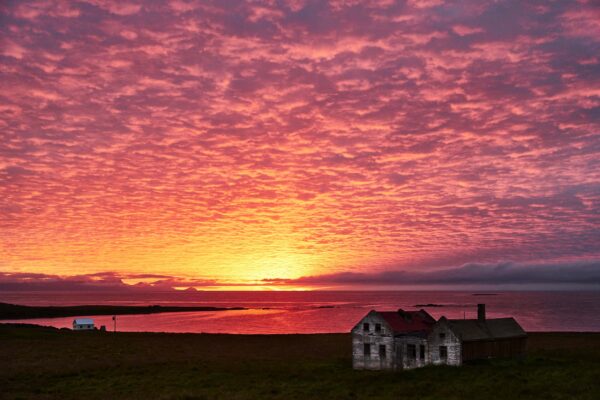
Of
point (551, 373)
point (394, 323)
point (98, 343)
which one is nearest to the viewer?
point (551, 373)

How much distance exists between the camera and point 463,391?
3556cm

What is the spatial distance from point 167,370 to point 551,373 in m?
32.4

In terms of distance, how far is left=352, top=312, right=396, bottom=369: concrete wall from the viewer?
50.4 m

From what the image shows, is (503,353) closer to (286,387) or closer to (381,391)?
(381,391)

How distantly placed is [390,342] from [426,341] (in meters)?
3.56

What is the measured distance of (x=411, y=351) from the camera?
163 feet

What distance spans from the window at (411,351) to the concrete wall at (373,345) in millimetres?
1328

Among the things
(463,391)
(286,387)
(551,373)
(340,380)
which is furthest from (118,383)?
(551,373)

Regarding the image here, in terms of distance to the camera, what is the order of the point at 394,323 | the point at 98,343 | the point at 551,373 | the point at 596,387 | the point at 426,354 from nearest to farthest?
the point at 596,387 < the point at 551,373 < the point at 426,354 < the point at 394,323 < the point at 98,343

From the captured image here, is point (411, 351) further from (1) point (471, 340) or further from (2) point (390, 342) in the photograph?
(1) point (471, 340)

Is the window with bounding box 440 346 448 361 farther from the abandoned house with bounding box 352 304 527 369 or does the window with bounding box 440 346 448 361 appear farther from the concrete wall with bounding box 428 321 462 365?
the concrete wall with bounding box 428 321 462 365

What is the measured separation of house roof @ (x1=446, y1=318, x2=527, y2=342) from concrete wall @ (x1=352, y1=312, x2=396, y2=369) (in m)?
6.22

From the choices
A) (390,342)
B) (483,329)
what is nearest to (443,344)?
(390,342)

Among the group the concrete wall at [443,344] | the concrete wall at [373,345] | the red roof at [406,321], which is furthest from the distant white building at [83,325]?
the concrete wall at [443,344]
